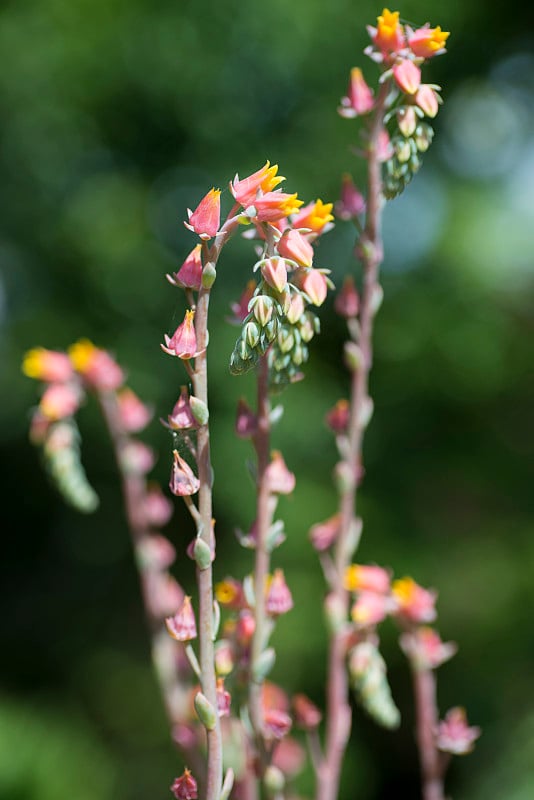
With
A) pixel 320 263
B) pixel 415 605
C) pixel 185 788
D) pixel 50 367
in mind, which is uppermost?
pixel 320 263

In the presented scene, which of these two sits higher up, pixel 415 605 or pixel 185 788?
pixel 415 605

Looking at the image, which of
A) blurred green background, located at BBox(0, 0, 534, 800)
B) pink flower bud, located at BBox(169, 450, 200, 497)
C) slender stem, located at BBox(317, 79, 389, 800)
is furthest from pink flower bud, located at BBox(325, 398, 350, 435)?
blurred green background, located at BBox(0, 0, 534, 800)

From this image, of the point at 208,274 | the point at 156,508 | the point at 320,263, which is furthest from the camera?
the point at 320,263

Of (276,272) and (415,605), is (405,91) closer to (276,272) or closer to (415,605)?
(276,272)

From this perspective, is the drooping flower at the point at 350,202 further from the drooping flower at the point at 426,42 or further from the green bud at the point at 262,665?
the green bud at the point at 262,665

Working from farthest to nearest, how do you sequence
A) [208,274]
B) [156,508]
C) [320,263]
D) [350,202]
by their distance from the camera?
[320,263] < [156,508] < [350,202] < [208,274]

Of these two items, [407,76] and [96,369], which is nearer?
[407,76]

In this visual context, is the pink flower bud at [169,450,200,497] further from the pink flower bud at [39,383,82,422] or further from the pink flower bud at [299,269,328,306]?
the pink flower bud at [39,383,82,422]

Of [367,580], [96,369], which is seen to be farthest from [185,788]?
[96,369]
